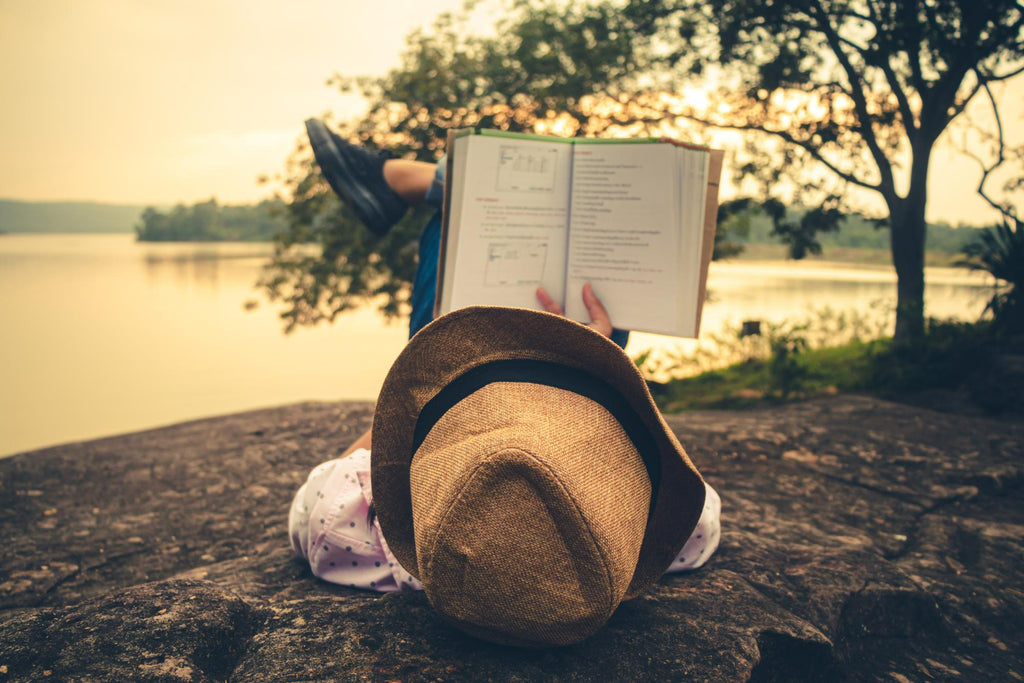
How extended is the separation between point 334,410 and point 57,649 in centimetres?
318

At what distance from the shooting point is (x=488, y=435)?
1129 mm

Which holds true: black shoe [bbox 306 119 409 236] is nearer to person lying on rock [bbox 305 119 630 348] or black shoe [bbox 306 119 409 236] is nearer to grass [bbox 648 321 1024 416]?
person lying on rock [bbox 305 119 630 348]

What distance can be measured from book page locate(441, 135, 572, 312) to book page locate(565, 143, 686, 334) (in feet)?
0.17

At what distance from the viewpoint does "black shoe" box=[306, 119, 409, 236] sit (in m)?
2.72

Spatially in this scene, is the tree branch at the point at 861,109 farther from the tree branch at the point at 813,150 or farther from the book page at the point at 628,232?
the book page at the point at 628,232

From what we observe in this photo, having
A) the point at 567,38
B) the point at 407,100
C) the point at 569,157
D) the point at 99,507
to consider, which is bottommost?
the point at 99,507

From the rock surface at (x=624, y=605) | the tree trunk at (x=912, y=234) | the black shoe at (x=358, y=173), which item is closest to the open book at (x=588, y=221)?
the rock surface at (x=624, y=605)

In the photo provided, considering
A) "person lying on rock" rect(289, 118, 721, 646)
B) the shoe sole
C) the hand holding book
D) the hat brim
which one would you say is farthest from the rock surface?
the shoe sole

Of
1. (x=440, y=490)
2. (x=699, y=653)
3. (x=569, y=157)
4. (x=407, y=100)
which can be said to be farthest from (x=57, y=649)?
(x=407, y=100)

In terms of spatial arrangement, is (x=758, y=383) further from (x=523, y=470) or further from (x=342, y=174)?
(x=523, y=470)

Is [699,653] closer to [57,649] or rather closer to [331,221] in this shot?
[57,649]

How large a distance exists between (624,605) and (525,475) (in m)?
0.72

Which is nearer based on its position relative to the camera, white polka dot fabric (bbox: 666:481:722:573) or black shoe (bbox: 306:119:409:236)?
white polka dot fabric (bbox: 666:481:722:573)

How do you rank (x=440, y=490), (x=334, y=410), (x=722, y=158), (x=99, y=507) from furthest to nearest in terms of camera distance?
(x=334, y=410) → (x=99, y=507) → (x=722, y=158) → (x=440, y=490)
